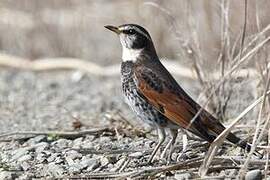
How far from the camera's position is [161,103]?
23.3 ft

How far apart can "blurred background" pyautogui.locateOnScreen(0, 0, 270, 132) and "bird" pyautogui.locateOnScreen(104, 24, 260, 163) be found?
72 cm

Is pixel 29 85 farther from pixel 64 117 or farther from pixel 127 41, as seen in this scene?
pixel 127 41

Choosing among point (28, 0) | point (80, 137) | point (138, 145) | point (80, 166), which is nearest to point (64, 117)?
point (80, 137)

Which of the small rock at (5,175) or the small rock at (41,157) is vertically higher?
the small rock at (41,157)

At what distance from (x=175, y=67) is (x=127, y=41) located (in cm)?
452

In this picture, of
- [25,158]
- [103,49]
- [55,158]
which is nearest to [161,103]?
[55,158]

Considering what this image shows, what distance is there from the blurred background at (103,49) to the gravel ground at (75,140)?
23mm

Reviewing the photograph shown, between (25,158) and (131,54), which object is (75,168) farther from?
(131,54)

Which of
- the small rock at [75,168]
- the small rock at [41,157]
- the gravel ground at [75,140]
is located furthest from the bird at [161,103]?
the small rock at [41,157]

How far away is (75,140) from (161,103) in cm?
141

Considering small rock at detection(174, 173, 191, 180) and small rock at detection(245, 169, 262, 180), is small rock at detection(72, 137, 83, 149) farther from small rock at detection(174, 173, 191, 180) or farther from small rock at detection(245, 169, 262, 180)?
small rock at detection(245, 169, 262, 180)

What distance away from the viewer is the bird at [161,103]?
275 inches

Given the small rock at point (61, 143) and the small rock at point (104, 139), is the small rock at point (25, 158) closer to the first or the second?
the small rock at point (61, 143)

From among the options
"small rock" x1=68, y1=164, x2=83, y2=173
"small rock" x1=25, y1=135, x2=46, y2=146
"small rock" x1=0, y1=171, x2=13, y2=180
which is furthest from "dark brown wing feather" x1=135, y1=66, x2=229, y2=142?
"small rock" x1=25, y1=135, x2=46, y2=146
